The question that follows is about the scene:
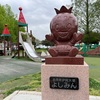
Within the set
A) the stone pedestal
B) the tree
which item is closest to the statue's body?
the stone pedestal

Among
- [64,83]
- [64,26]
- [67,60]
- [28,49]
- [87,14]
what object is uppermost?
[87,14]

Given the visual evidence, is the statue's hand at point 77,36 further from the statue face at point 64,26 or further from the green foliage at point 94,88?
the green foliage at point 94,88

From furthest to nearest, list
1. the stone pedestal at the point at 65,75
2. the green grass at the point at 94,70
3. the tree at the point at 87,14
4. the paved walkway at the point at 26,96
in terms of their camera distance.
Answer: the tree at the point at 87,14 → the green grass at the point at 94,70 → the paved walkway at the point at 26,96 → the stone pedestal at the point at 65,75

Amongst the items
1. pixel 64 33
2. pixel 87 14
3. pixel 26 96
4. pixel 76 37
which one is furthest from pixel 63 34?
pixel 87 14

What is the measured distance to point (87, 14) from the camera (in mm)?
23406

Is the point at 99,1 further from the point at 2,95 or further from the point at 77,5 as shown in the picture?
the point at 2,95

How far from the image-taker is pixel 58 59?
3.33 metres

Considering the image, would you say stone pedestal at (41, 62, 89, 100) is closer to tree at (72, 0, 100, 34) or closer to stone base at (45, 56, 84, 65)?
stone base at (45, 56, 84, 65)

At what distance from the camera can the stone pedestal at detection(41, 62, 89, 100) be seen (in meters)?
3.20

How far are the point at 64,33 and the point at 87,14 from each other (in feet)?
68.6

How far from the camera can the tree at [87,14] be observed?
2324cm

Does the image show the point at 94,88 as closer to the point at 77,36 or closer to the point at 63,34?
the point at 77,36

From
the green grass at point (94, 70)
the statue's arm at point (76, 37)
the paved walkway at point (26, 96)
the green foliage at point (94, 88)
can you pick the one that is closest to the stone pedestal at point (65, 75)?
the statue's arm at point (76, 37)

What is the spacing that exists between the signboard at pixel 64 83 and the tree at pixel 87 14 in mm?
20963
